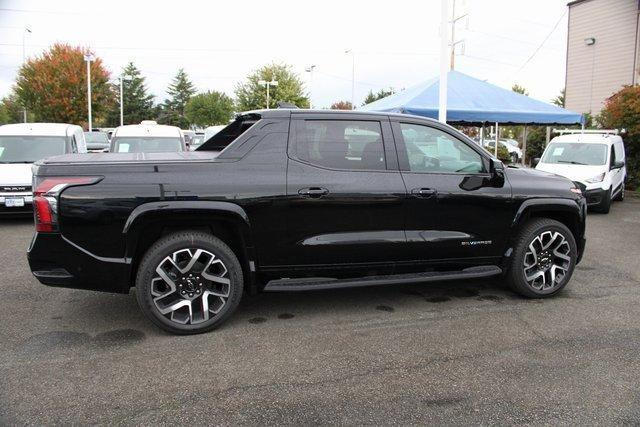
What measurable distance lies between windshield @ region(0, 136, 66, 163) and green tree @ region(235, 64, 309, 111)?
41.9m

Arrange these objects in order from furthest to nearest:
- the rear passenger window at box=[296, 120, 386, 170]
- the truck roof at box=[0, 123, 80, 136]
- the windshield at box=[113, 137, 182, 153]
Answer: the windshield at box=[113, 137, 182, 153], the truck roof at box=[0, 123, 80, 136], the rear passenger window at box=[296, 120, 386, 170]

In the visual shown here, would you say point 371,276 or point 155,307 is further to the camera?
point 371,276

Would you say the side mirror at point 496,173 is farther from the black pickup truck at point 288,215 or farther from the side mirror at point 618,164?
the side mirror at point 618,164

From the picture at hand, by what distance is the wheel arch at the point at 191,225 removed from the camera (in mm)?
3918

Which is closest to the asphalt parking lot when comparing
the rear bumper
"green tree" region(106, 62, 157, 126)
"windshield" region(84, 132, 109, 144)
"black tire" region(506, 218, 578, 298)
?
"black tire" region(506, 218, 578, 298)

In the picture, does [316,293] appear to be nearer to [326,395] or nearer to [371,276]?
[371,276]

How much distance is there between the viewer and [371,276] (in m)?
4.51

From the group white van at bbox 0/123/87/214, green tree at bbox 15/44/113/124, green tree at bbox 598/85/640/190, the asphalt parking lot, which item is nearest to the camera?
the asphalt parking lot

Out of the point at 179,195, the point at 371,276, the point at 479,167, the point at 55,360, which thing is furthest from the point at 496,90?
the point at 55,360

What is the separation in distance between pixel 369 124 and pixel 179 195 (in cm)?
175

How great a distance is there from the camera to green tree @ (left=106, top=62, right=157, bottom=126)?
71.4m

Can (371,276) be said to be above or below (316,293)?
above

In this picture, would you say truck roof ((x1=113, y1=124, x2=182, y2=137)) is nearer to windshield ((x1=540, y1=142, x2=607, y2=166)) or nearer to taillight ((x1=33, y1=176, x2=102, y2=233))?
taillight ((x1=33, y1=176, x2=102, y2=233))

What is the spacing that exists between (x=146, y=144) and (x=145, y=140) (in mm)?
122
